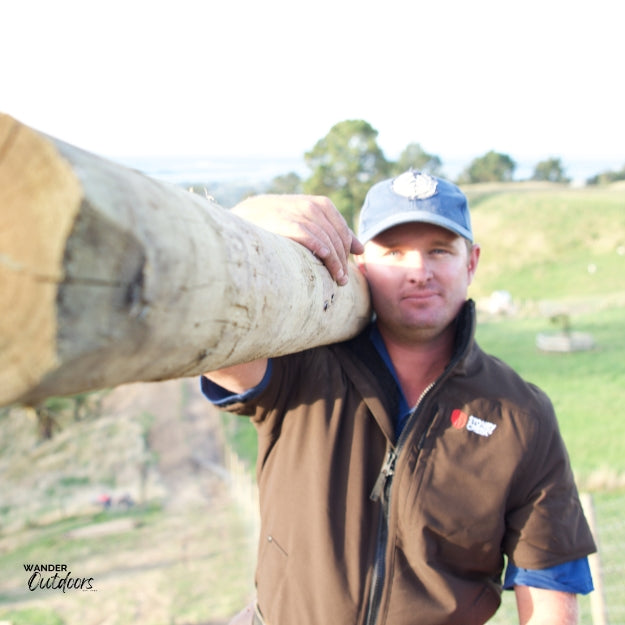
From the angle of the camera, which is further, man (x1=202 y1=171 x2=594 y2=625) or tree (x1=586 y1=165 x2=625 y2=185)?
tree (x1=586 y1=165 x2=625 y2=185)

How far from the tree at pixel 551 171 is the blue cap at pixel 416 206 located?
7087cm

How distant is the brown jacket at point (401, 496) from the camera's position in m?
1.95

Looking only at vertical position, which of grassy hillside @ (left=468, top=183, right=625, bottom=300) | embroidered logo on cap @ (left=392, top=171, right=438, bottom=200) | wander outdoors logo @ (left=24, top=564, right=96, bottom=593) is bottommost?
wander outdoors logo @ (left=24, top=564, right=96, bottom=593)

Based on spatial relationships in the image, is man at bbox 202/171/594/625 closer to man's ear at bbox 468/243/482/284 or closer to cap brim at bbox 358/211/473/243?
cap brim at bbox 358/211/473/243

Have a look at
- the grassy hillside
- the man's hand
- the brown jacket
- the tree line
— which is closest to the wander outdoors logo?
the brown jacket

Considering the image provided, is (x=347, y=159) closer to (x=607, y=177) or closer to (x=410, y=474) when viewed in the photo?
(x=410, y=474)

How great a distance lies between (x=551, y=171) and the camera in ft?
219

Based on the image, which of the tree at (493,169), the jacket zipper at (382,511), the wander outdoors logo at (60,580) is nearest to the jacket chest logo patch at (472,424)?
the jacket zipper at (382,511)

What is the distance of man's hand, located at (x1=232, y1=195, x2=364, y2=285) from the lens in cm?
156

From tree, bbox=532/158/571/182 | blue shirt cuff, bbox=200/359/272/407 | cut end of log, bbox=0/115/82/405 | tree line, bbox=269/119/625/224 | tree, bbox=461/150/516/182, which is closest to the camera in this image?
cut end of log, bbox=0/115/82/405

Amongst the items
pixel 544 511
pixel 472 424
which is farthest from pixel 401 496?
pixel 544 511

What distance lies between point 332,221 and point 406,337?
0.74 metres

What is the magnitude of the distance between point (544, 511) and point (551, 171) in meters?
72.1

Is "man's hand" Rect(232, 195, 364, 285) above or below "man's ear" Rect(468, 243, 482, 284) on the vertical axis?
above
